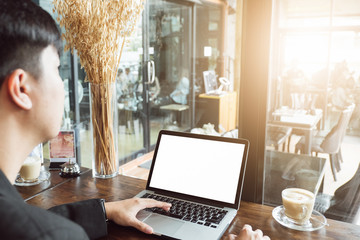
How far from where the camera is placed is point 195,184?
1.06 meters

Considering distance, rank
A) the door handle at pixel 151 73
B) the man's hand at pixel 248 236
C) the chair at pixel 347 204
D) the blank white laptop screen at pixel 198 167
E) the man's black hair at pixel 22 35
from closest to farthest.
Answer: the man's black hair at pixel 22 35
the man's hand at pixel 248 236
the blank white laptop screen at pixel 198 167
the chair at pixel 347 204
the door handle at pixel 151 73

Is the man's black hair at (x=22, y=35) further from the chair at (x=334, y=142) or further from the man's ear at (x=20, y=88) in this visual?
the chair at (x=334, y=142)

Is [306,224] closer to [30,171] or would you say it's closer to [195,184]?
[195,184]

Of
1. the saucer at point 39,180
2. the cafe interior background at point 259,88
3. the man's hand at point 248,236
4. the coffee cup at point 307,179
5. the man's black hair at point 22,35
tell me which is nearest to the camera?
the man's black hair at point 22,35

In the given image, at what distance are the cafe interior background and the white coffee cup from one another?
0.38 m

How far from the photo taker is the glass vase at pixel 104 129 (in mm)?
1310

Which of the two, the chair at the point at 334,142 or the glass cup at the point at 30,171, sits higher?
the glass cup at the point at 30,171

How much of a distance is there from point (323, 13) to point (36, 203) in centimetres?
300

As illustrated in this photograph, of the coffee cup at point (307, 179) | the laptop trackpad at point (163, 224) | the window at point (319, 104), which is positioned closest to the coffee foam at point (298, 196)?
the laptop trackpad at point (163, 224)

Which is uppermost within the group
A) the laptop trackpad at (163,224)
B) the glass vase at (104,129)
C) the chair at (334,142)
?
the glass vase at (104,129)

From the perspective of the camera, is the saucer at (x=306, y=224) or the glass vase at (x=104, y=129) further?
the glass vase at (x=104, y=129)

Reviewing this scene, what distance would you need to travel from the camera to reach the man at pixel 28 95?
20.1 inches

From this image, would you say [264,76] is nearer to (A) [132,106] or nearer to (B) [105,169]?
(B) [105,169]

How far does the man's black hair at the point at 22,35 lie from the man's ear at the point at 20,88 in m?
0.01
